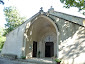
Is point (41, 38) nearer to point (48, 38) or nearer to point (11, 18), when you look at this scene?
point (48, 38)

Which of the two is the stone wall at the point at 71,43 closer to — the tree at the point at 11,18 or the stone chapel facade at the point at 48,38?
the stone chapel facade at the point at 48,38

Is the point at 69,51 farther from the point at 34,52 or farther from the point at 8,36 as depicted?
the point at 8,36

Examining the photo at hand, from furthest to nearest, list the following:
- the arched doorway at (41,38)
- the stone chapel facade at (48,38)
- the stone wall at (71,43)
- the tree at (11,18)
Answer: the tree at (11,18) → the arched doorway at (41,38) → the stone chapel facade at (48,38) → the stone wall at (71,43)

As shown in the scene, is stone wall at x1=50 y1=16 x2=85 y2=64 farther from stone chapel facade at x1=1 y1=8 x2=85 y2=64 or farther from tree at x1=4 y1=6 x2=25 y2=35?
tree at x1=4 y1=6 x2=25 y2=35

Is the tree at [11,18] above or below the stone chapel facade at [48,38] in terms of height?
above

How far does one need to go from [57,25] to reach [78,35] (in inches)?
88.8

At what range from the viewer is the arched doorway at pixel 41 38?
11555 mm

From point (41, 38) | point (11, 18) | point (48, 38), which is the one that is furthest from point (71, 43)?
point (11, 18)

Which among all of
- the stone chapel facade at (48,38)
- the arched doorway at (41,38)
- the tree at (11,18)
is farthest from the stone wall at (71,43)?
the tree at (11,18)

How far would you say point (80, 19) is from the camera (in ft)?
43.9

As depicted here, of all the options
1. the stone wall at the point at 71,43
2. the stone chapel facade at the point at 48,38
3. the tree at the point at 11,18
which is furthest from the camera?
the tree at the point at 11,18

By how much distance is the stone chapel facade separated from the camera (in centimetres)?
804

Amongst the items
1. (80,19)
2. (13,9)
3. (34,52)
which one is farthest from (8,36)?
(13,9)

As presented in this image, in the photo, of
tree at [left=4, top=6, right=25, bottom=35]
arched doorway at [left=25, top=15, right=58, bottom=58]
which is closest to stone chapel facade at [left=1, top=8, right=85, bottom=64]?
arched doorway at [left=25, top=15, right=58, bottom=58]
